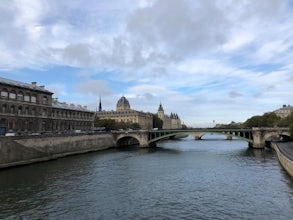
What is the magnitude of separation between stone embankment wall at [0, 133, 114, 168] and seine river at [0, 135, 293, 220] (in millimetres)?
4230

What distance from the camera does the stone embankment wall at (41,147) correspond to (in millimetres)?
43094

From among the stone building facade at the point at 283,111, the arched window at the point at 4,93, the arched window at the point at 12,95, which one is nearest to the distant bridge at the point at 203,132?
the arched window at the point at 12,95

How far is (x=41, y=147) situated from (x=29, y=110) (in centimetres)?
1508

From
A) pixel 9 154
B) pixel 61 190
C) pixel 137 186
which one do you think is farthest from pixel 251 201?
pixel 9 154

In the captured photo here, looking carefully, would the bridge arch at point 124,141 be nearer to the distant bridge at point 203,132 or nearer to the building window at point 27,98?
the distant bridge at point 203,132

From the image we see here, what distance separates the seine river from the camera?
67.5ft

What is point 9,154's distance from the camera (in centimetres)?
4334

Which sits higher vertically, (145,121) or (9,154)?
(145,121)

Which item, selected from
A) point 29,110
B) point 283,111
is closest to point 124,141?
point 29,110

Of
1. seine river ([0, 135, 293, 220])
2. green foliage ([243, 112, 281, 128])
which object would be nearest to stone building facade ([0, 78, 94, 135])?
seine river ([0, 135, 293, 220])

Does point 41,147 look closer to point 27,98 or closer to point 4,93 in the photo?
point 4,93

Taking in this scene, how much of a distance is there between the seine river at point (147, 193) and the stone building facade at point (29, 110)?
20.3 meters

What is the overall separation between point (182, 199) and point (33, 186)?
14.9m

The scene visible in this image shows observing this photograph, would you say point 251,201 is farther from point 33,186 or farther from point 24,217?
point 33,186
